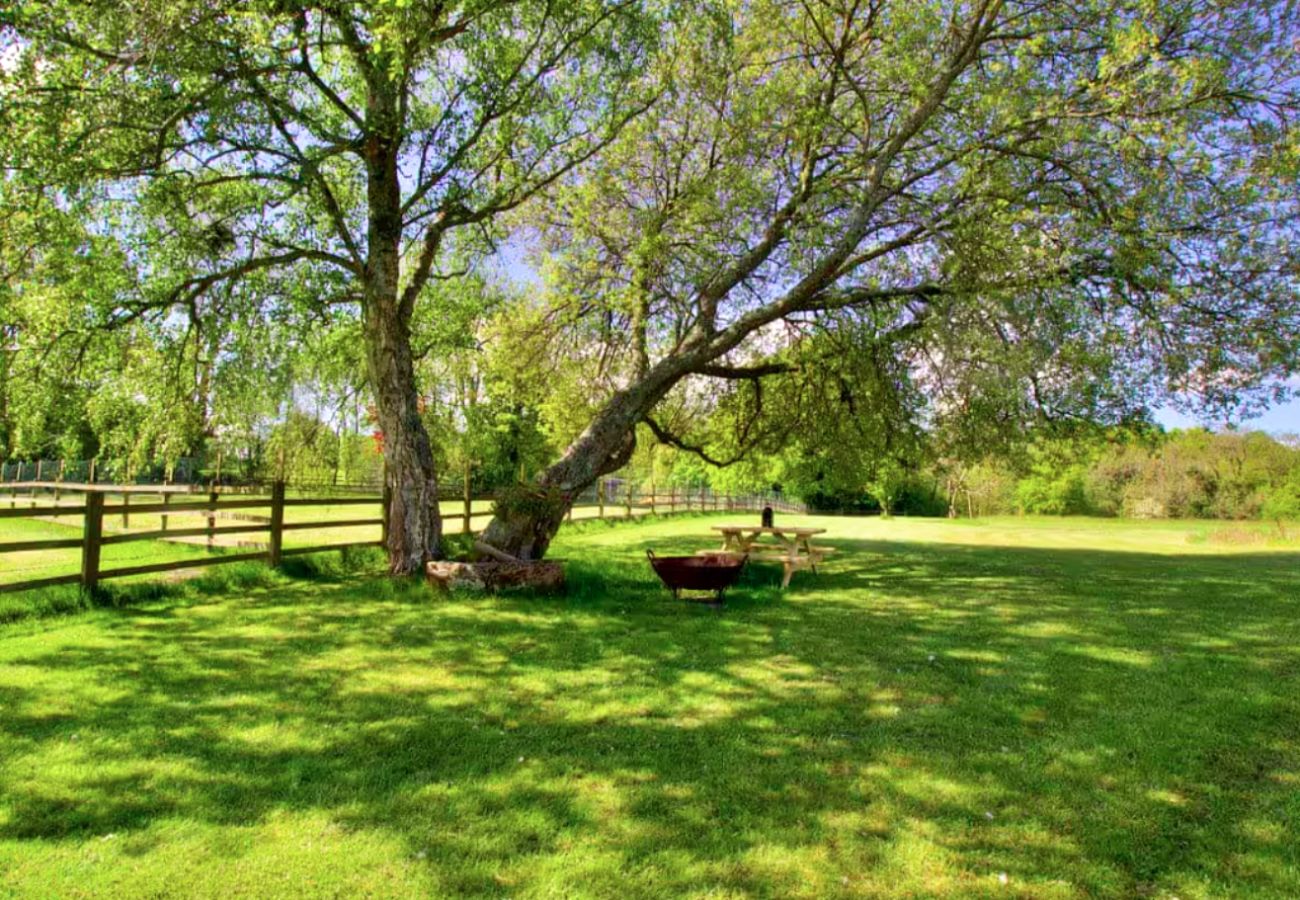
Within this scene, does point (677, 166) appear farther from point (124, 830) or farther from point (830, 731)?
point (124, 830)

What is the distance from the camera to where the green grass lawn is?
9.29ft

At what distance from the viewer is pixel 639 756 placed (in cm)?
393

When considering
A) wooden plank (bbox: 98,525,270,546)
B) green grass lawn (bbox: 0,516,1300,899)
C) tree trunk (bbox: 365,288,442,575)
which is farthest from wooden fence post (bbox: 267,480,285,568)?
green grass lawn (bbox: 0,516,1300,899)

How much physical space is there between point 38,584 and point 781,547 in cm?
994

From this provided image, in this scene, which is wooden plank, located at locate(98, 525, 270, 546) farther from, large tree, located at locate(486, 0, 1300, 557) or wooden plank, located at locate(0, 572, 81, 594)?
large tree, located at locate(486, 0, 1300, 557)

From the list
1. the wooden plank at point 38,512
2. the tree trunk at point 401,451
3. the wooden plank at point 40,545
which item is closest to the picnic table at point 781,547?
the tree trunk at point 401,451

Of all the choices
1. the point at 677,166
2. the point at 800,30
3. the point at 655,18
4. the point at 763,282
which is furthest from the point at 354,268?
the point at 800,30

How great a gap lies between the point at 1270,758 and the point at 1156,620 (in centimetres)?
479

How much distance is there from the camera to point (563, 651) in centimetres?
627

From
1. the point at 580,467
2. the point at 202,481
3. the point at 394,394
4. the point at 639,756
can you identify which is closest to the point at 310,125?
the point at 394,394

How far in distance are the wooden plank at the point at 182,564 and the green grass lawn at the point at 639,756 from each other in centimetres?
75

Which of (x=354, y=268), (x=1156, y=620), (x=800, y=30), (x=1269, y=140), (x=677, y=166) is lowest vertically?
(x=1156, y=620)

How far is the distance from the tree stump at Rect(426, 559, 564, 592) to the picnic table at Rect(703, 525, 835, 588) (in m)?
3.25

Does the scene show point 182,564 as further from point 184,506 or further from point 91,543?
Result: point 91,543
